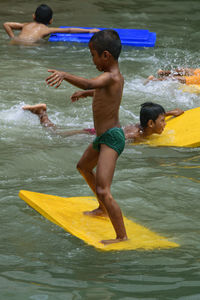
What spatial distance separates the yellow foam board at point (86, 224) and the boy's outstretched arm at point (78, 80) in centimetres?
99

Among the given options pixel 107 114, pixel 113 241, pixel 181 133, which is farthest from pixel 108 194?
pixel 181 133

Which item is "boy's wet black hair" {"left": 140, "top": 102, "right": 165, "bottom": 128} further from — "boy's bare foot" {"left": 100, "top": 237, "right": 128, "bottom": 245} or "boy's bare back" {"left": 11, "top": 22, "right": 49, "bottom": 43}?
"boy's bare back" {"left": 11, "top": 22, "right": 49, "bottom": 43}

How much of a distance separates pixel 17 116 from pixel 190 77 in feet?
9.22

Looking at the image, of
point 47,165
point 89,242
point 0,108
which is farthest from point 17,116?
point 89,242

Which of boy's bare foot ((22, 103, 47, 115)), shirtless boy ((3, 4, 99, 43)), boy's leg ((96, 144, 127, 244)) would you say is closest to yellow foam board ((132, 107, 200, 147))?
boy's bare foot ((22, 103, 47, 115))

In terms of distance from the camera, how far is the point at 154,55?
32.6 ft

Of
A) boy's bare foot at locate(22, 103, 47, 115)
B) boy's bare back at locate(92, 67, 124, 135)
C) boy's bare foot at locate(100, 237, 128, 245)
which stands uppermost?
boy's bare back at locate(92, 67, 124, 135)

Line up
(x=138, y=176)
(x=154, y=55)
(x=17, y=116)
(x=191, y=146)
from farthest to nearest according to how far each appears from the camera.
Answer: (x=154, y=55), (x=17, y=116), (x=191, y=146), (x=138, y=176)

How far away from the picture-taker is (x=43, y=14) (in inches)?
400

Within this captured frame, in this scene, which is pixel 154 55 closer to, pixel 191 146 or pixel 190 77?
pixel 190 77

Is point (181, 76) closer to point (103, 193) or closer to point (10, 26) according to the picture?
point (10, 26)

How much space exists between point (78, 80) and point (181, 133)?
10.2 ft

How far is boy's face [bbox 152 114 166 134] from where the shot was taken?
19.3 feet

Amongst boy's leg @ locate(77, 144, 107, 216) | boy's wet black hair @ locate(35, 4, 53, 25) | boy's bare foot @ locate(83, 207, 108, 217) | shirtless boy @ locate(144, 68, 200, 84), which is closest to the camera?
boy's leg @ locate(77, 144, 107, 216)
